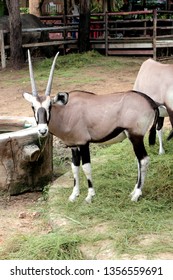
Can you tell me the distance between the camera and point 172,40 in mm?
16312

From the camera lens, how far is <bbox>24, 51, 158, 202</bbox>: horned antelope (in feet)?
15.7

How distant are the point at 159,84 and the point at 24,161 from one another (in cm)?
191

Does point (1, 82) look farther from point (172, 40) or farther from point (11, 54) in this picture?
point (172, 40)

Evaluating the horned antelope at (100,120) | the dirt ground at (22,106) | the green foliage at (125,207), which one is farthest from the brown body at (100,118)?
the dirt ground at (22,106)

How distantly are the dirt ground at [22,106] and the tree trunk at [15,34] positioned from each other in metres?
0.39

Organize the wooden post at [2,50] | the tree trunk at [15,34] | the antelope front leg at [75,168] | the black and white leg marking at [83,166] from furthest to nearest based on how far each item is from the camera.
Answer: the wooden post at [2,50]
the tree trunk at [15,34]
the antelope front leg at [75,168]
the black and white leg marking at [83,166]

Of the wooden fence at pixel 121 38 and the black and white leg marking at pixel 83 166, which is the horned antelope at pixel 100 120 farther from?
the wooden fence at pixel 121 38

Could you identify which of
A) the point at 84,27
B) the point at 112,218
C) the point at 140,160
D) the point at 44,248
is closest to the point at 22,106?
the point at 140,160

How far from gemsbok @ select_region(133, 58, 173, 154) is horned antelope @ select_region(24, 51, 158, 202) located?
104cm

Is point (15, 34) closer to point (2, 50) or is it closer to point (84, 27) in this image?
point (2, 50)

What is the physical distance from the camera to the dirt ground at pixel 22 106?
16.1 feet
